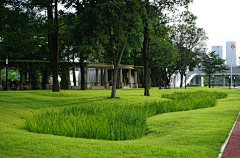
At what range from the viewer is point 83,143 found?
6.52m

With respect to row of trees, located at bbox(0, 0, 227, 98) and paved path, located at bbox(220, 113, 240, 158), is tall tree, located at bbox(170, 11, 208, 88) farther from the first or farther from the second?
paved path, located at bbox(220, 113, 240, 158)

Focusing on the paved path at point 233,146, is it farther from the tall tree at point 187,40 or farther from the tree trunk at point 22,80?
the tall tree at point 187,40

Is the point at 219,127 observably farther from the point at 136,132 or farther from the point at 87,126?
the point at 87,126

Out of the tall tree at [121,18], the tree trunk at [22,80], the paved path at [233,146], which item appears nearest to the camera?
the paved path at [233,146]

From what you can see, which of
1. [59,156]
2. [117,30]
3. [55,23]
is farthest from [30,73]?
[59,156]

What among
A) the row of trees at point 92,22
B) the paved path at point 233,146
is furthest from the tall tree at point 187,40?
the paved path at point 233,146

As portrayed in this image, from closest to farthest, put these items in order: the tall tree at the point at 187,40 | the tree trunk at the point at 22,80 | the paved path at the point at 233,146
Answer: the paved path at the point at 233,146 < the tree trunk at the point at 22,80 < the tall tree at the point at 187,40

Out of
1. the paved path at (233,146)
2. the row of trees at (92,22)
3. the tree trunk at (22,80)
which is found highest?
the row of trees at (92,22)

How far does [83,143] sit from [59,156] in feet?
3.31

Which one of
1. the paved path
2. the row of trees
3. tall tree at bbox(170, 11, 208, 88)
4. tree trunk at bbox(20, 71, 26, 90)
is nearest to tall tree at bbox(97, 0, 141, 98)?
the row of trees

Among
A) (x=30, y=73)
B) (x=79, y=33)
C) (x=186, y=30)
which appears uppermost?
(x=186, y=30)

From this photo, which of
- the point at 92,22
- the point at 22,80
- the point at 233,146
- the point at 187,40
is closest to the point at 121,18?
the point at 92,22

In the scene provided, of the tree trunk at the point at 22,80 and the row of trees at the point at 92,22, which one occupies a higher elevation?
the row of trees at the point at 92,22

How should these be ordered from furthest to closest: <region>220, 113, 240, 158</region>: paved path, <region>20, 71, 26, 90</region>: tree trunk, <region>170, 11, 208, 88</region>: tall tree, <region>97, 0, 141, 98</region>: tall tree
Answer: <region>170, 11, 208, 88</region>: tall tree
<region>20, 71, 26, 90</region>: tree trunk
<region>97, 0, 141, 98</region>: tall tree
<region>220, 113, 240, 158</region>: paved path
